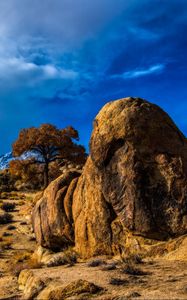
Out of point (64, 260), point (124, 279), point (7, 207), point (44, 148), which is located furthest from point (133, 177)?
point (44, 148)

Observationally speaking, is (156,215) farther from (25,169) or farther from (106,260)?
(25,169)

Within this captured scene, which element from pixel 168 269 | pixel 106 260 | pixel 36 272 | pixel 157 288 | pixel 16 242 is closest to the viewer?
pixel 157 288

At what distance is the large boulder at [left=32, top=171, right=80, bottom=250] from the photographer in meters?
21.4

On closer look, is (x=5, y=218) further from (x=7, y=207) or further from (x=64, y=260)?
(x=64, y=260)

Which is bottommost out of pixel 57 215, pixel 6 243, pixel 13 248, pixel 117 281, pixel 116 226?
pixel 117 281

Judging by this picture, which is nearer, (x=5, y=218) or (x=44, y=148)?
(x=5, y=218)

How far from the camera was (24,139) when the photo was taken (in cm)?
4825

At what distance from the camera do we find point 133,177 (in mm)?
16828

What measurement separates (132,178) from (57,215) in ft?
21.4

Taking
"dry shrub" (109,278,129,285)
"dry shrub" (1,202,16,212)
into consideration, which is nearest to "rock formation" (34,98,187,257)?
"dry shrub" (109,278,129,285)

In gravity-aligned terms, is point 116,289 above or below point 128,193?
below

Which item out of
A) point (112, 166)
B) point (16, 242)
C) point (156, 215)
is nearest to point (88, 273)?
point (156, 215)

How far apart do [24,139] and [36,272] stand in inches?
1324

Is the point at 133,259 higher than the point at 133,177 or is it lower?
lower
